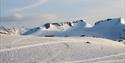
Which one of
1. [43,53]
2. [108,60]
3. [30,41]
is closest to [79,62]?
[108,60]

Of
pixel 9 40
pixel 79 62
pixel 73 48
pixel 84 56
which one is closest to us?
pixel 79 62

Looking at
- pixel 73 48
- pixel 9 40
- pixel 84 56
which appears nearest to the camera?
pixel 84 56

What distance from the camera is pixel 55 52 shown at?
105 feet

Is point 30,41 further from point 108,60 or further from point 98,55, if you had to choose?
point 108,60

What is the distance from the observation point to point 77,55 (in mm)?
31562

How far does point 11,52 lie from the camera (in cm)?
3152

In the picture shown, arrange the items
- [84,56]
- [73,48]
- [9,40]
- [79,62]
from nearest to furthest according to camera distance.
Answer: [79,62]
[84,56]
[73,48]
[9,40]

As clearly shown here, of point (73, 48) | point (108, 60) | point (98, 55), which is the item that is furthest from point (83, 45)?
point (108, 60)

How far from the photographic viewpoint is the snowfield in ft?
96.7

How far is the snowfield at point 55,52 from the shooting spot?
96.7ft

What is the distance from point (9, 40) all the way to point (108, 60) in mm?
12884

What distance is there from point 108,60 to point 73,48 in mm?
5935

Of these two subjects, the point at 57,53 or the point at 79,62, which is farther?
the point at 57,53

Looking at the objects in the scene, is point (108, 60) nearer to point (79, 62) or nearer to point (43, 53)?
point (79, 62)
